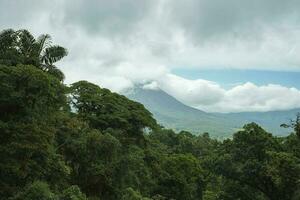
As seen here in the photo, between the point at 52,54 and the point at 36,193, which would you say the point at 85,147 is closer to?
the point at 52,54

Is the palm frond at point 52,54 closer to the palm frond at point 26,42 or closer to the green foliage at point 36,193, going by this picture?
the palm frond at point 26,42

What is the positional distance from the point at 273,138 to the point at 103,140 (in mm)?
14148

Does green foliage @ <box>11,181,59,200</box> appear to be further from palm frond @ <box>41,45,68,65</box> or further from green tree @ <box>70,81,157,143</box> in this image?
green tree @ <box>70,81,157,143</box>

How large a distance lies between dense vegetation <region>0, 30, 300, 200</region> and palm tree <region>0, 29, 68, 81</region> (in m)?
0.05

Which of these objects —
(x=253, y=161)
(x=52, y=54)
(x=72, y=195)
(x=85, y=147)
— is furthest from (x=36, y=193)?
(x=253, y=161)

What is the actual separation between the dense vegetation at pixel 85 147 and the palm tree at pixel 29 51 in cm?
5

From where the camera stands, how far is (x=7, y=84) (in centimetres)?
2062

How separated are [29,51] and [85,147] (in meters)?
6.35

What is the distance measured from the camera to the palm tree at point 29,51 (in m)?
25.2

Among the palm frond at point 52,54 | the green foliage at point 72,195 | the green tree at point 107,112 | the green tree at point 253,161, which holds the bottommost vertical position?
the green foliage at point 72,195

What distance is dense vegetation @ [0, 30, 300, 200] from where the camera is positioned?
20922mm

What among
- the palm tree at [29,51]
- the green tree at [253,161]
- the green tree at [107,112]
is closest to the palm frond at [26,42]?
the palm tree at [29,51]

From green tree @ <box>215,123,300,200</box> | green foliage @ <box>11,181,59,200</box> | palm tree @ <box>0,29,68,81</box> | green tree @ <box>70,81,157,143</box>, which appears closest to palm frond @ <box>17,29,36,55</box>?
palm tree @ <box>0,29,68,81</box>

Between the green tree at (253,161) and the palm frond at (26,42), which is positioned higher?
the palm frond at (26,42)
